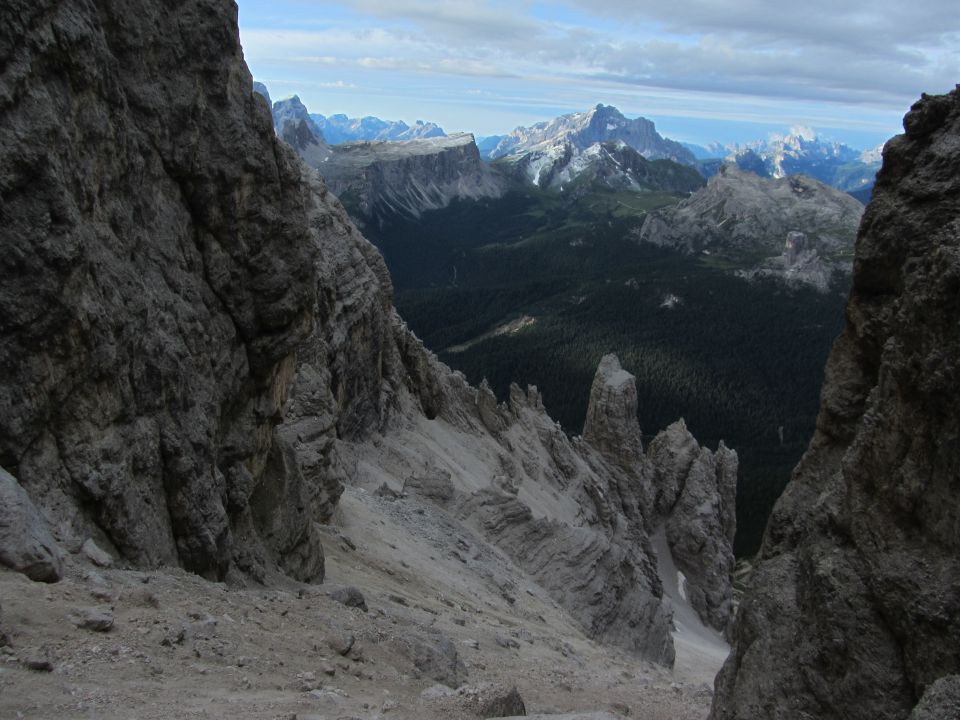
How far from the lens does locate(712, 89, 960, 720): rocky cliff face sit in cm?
1066

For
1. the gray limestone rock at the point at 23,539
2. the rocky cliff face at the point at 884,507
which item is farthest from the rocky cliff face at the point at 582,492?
the gray limestone rock at the point at 23,539

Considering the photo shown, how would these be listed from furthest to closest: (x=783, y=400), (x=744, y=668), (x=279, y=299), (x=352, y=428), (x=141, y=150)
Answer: (x=783, y=400) < (x=352, y=428) < (x=279, y=299) < (x=141, y=150) < (x=744, y=668)

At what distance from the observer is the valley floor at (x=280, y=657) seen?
10539mm

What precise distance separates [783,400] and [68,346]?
161174 millimetres

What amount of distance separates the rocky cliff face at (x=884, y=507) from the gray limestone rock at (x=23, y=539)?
1030 centimetres

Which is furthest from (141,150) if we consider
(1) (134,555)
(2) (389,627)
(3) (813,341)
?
(3) (813,341)

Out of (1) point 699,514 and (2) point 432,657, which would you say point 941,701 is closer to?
(2) point 432,657

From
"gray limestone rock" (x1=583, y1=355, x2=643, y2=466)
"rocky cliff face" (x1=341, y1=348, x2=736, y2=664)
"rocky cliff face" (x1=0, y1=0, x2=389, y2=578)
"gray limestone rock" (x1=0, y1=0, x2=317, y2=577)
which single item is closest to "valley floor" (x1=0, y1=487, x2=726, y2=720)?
"rocky cliff face" (x1=0, y1=0, x2=389, y2=578)

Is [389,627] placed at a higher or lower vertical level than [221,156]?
lower

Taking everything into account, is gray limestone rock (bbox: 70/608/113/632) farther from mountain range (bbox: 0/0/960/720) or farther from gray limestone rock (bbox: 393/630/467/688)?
gray limestone rock (bbox: 393/630/467/688)

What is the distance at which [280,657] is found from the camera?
1357 centimetres

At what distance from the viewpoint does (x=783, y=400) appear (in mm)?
161750

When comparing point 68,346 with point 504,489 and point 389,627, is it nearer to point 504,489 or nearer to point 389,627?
point 389,627

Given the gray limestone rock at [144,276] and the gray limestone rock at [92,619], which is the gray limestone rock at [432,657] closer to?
the gray limestone rock at [144,276]
